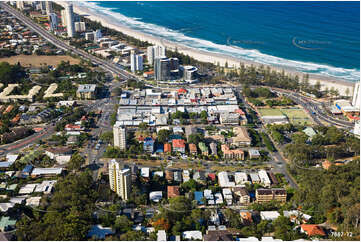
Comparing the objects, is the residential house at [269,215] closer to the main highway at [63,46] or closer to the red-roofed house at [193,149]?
the red-roofed house at [193,149]

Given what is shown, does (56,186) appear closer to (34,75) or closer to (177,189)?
(177,189)

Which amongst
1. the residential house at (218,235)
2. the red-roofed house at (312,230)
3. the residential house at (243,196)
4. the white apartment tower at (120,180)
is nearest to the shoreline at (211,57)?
the residential house at (243,196)

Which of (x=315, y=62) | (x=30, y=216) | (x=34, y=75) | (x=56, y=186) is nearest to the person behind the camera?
(x=30, y=216)

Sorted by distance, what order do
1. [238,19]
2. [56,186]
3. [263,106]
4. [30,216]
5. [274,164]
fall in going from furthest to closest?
[238,19] → [263,106] → [274,164] → [56,186] → [30,216]

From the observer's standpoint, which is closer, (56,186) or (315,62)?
(56,186)

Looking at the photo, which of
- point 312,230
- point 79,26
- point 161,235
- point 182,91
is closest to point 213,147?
point 312,230

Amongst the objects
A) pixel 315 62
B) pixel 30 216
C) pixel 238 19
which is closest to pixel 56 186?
pixel 30 216
